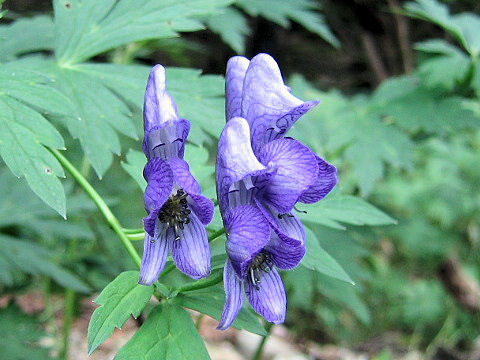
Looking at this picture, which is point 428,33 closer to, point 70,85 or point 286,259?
point 70,85

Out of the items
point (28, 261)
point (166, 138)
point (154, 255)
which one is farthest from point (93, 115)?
point (28, 261)

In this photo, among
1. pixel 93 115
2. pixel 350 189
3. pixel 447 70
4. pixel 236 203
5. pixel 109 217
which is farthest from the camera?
pixel 350 189

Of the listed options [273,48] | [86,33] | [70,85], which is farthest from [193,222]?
[273,48]

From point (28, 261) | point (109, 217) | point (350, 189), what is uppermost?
point (109, 217)

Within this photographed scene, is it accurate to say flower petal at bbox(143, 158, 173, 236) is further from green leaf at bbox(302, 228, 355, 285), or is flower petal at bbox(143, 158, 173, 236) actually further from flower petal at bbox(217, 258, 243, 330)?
green leaf at bbox(302, 228, 355, 285)

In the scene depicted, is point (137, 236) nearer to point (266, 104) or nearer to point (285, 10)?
point (266, 104)

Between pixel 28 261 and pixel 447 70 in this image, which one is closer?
pixel 28 261

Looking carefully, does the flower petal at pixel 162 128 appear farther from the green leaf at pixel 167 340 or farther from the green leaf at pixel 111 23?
the green leaf at pixel 111 23

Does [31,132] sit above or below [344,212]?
above
